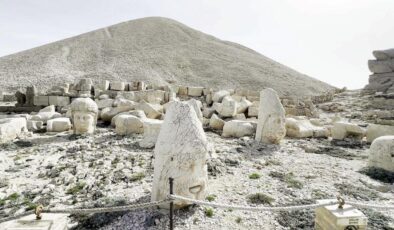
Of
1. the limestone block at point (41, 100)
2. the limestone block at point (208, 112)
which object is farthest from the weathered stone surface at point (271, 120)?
the limestone block at point (41, 100)

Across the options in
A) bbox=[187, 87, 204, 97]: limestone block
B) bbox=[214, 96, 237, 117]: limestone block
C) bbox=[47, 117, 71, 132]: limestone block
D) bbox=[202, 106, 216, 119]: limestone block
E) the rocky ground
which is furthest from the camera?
bbox=[187, 87, 204, 97]: limestone block

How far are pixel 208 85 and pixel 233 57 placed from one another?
55.5 feet

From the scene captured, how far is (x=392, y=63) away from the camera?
2891cm

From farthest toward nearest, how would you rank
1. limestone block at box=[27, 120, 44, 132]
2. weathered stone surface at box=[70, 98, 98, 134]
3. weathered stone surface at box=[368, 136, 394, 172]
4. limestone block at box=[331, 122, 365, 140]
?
limestone block at box=[331, 122, 365, 140]
limestone block at box=[27, 120, 44, 132]
weathered stone surface at box=[70, 98, 98, 134]
weathered stone surface at box=[368, 136, 394, 172]

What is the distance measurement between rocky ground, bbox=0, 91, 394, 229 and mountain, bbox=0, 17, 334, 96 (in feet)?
87.3

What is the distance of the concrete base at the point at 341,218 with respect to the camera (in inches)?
155

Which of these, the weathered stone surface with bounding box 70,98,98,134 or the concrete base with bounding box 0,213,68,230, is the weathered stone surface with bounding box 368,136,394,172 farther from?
the weathered stone surface with bounding box 70,98,98,134

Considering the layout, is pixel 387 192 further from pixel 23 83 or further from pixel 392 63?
pixel 23 83

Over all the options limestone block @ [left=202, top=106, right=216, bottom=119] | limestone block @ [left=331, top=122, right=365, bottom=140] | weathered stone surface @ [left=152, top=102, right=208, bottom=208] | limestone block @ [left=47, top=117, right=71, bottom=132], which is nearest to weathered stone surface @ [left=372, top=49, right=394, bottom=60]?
limestone block @ [left=331, top=122, right=365, bottom=140]

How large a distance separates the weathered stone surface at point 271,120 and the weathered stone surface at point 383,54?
25.4 m

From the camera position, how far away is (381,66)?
29422mm

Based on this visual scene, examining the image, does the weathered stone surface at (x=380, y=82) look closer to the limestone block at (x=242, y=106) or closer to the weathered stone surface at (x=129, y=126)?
the limestone block at (x=242, y=106)

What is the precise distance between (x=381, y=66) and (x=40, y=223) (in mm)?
33263

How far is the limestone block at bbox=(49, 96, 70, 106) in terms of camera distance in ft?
54.2
